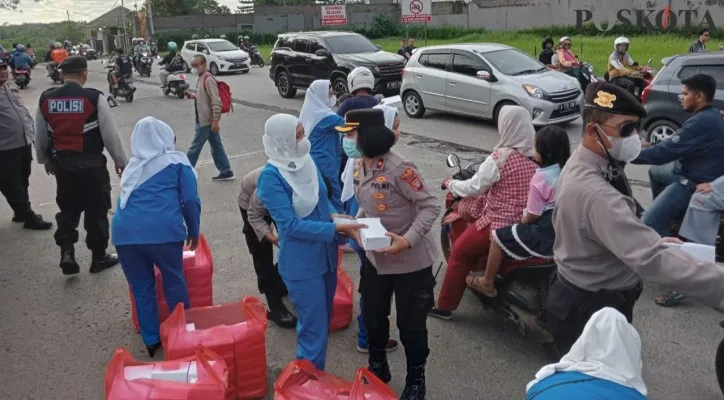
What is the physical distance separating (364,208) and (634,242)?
152cm

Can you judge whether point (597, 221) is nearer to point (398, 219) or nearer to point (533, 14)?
point (398, 219)

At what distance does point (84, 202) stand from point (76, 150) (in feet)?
1.81

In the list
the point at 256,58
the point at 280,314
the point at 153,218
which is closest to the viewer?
the point at 153,218

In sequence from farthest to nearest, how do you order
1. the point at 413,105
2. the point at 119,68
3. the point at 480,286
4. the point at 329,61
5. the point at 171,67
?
the point at 171,67 < the point at 119,68 < the point at 329,61 < the point at 413,105 < the point at 480,286

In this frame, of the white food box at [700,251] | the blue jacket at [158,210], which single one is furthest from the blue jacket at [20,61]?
the white food box at [700,251]

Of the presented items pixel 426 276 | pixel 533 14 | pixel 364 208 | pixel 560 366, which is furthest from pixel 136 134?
pixel 533 14

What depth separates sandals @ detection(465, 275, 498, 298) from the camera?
4199 mm

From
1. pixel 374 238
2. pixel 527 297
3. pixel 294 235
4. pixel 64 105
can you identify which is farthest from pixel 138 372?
pixel 64 105

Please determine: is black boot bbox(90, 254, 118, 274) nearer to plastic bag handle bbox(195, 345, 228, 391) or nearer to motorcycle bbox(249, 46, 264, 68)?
plastic bag handle bbox(195, 345, 228, 391)

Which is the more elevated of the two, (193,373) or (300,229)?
(300,229)

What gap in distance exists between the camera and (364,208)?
3533 millimetres

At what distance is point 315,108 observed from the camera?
5.59 m

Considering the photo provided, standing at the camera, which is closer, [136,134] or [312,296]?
[312,296]

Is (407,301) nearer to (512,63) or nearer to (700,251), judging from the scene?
(700,251)
